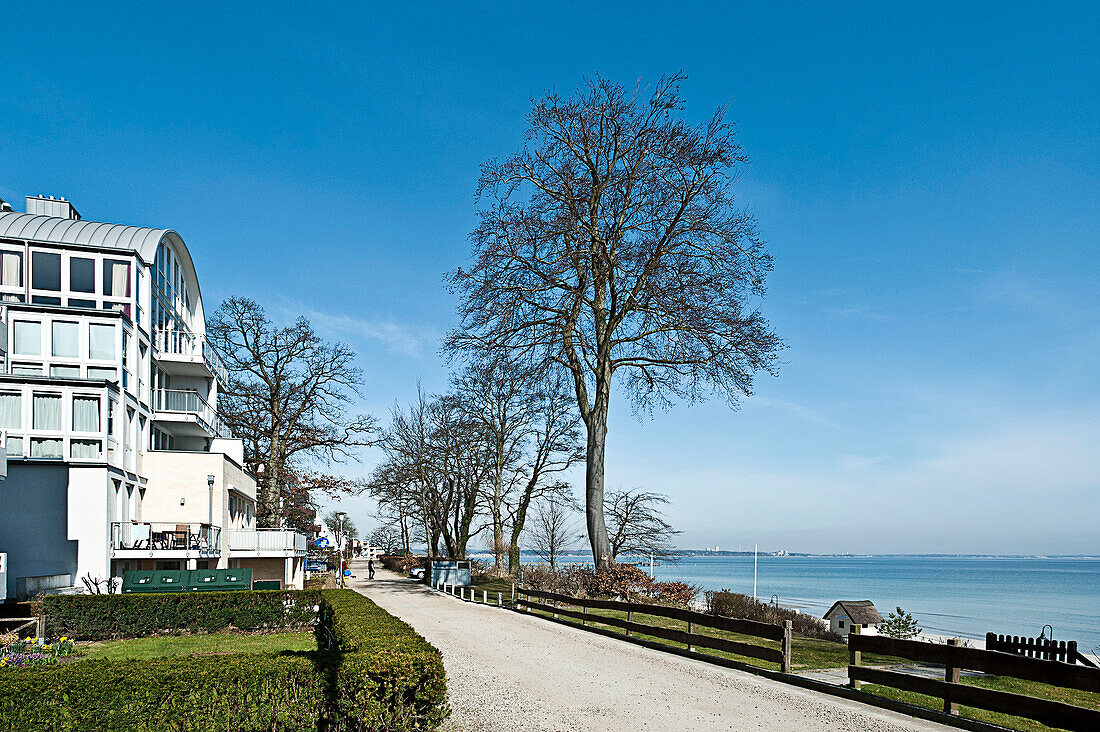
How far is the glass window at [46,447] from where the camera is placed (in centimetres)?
2392

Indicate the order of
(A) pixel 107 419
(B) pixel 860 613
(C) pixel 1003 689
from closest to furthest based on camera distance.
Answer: (C) pixel 1003 689, (A) pixel 107 419, (B) pixel 860 613

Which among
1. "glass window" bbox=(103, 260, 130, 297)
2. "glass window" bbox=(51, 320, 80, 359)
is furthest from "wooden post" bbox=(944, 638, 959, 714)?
"glass window" bbox=(103, 260, 130, 297)

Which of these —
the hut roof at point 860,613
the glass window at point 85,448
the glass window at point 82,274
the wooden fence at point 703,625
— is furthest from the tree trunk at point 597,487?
the glass window at point 82,274

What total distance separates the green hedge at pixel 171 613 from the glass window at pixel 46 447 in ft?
20.9

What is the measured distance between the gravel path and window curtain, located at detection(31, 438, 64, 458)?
15.2 meters

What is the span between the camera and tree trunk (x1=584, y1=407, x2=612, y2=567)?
2272 centimetres

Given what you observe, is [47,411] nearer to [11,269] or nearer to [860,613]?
[11,269]

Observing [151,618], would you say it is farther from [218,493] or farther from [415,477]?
[415,477]

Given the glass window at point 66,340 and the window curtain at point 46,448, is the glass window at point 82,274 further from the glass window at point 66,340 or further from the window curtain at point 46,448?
the window curtain at point 46,448

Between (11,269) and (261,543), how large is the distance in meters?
14.0

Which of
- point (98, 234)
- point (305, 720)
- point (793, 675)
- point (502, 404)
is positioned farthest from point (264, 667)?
point (502, 404)

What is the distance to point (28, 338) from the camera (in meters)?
26.3

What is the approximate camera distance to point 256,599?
66.8 ft

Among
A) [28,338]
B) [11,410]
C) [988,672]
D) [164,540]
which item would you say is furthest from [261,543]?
[988,672]
